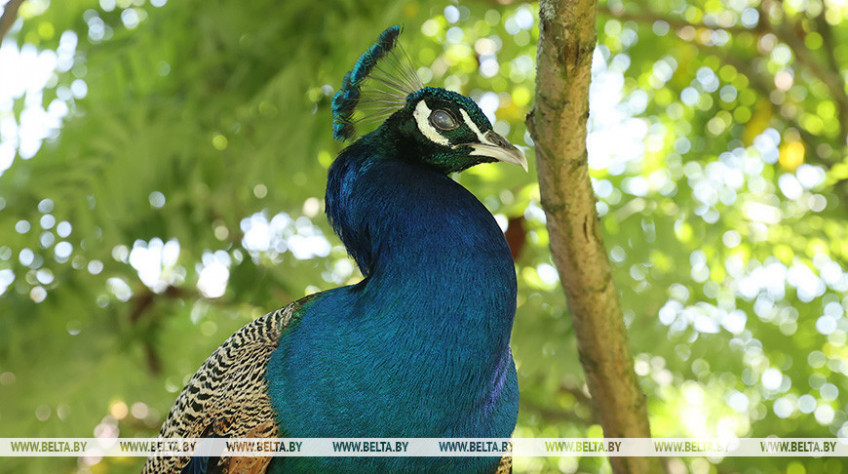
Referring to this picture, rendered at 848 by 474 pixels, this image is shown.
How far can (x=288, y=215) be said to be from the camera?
130 inches

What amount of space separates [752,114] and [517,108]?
1.31m

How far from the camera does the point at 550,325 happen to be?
2719 millimetres

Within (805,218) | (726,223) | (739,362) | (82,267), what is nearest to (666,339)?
(739,362)

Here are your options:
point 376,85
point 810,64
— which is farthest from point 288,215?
point 810,64

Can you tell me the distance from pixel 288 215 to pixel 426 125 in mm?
1719

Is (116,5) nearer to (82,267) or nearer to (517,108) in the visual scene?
(82,267)

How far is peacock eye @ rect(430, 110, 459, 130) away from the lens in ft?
5.48

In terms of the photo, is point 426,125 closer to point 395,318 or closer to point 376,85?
point 376,85

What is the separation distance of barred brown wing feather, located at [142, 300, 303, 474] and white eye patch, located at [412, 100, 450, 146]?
1.63 ft

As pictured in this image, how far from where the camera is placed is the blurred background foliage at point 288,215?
9.07 ft

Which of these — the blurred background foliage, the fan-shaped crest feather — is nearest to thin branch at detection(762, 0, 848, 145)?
the blurred background foliage

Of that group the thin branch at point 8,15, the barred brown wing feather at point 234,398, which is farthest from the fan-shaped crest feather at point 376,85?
the thin branch at point 8,15

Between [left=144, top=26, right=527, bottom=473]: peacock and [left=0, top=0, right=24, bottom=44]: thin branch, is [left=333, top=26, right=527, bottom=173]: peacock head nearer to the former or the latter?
[left=144, top=26, right=527, bottom=473]: peacock

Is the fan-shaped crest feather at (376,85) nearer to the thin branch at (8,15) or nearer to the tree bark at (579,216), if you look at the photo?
the tree bark at (579,216)
